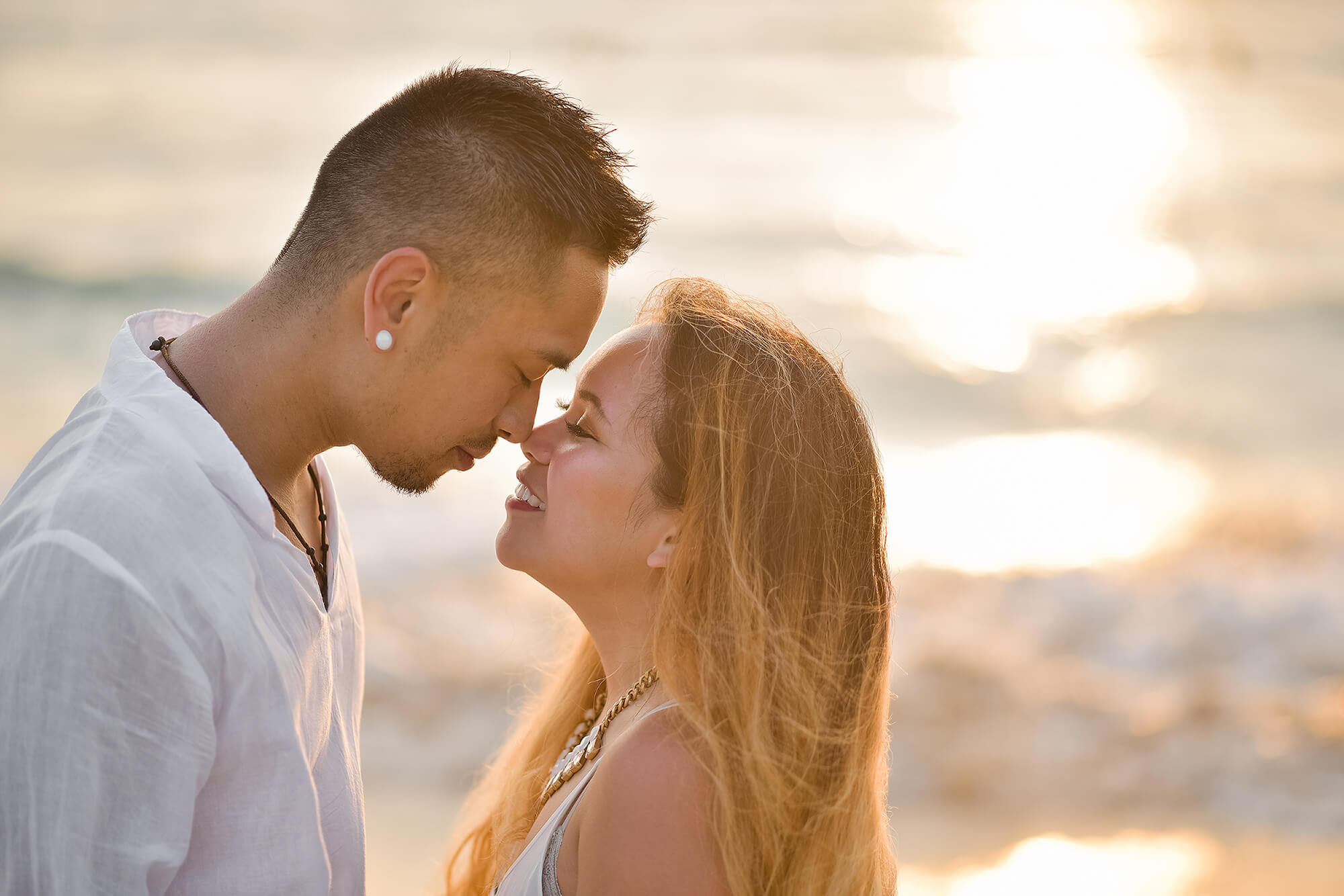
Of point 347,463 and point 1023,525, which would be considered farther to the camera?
point 347,463

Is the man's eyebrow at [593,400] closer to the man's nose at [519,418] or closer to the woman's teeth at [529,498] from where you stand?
the man's nose at [519,418]

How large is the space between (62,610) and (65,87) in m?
13.1

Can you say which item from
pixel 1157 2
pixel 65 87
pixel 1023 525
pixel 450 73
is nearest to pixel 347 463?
pixel 1023 525

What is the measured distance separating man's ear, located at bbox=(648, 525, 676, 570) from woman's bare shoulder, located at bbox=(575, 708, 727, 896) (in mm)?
401

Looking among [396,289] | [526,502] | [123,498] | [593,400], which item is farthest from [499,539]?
[123,498]

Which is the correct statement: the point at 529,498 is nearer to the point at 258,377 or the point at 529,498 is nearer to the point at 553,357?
the point at 553,357

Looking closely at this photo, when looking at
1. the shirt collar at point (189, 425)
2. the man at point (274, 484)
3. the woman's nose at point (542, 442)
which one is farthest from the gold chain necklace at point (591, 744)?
the shirt collar at point (189, 425)

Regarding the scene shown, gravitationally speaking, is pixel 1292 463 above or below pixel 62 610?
above

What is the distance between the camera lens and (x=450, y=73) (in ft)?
8.32

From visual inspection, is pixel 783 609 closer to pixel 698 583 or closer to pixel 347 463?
pixel 698 583

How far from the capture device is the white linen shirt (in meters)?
1.84

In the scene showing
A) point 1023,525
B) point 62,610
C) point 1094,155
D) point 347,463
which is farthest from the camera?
point 1094,155

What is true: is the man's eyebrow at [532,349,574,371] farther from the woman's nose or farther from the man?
the woman's nose

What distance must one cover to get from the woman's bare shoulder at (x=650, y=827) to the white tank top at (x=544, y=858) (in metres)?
0.11
